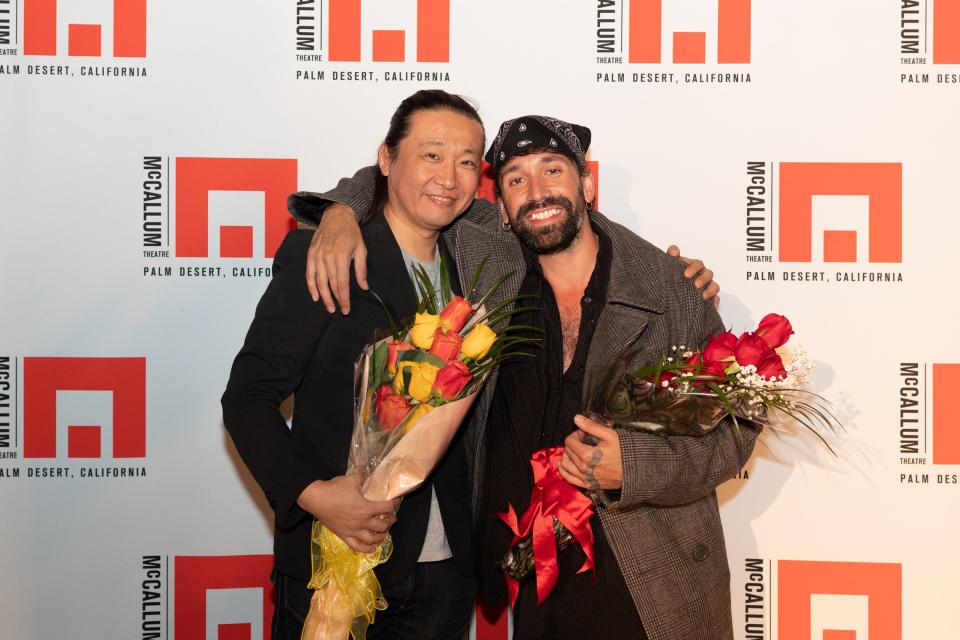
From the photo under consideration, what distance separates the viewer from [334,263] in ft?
6.06

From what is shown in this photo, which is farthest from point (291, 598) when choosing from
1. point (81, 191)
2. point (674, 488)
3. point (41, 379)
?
point (81, 191)

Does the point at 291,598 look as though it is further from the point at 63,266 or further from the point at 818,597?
the point at 818,597

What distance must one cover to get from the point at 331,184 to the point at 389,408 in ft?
4.23

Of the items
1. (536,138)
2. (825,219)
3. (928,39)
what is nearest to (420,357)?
(536,138)

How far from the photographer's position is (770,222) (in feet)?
8.80

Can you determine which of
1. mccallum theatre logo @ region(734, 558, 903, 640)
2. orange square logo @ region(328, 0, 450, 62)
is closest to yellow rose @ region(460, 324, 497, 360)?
orange square logo @ region(328, 0, 450, 62)

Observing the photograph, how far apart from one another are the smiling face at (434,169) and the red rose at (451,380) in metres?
0.59

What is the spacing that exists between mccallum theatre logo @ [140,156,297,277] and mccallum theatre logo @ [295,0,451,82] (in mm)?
371

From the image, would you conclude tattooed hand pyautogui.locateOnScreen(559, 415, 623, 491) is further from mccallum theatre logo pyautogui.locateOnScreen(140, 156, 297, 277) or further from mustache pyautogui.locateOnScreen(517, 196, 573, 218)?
mccallum theatre logo pyautogui.locateOnScreen(140, 156, 297, 277)

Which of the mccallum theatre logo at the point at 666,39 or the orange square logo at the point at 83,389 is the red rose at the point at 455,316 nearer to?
the mccallum theatre logo at the point at 666,39

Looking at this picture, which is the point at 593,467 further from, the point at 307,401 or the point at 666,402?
the point at 307,401

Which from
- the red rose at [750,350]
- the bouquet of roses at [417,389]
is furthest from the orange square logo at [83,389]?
the red rose at [750,350]

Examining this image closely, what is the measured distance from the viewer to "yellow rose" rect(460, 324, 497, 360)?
1.58 m

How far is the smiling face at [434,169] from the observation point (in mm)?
2014
